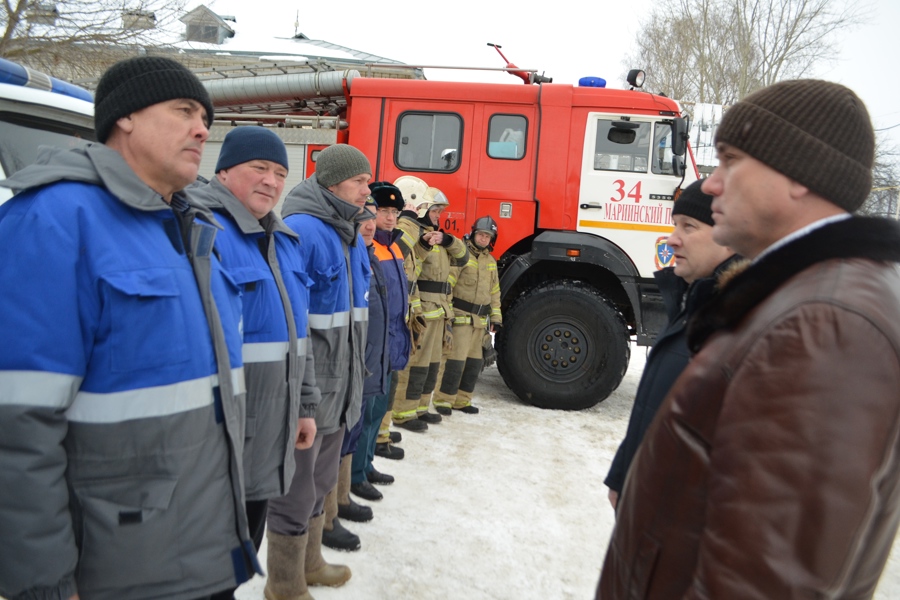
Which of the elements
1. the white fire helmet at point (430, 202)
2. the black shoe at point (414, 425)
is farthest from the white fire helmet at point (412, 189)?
the black shoe at point (414, 425)

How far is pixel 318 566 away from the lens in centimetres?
278

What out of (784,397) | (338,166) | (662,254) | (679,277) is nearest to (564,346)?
(662,254)

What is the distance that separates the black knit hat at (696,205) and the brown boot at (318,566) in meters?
1.92

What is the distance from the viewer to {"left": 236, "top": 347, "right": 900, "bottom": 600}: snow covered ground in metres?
2.95

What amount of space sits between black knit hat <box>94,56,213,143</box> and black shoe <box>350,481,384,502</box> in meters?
2.70

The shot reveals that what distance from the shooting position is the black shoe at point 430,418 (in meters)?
5.61

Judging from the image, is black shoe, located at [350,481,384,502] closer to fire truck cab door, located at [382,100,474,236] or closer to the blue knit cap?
the blue knit cap

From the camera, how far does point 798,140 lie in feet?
3.37

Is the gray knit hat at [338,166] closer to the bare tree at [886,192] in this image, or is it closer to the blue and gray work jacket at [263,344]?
the blue and gray work jacket at [263,344]

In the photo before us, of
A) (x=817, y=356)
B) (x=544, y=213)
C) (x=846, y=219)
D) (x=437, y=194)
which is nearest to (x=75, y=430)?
(x=817, y=356)

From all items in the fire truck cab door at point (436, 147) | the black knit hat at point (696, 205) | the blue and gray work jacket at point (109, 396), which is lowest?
the blue and gray work jacket at point (109, 396)

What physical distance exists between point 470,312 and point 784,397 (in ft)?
16.9

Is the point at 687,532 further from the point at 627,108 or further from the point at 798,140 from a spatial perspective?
the point at 627,108

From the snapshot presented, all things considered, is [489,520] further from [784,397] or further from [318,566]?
[784,397]
